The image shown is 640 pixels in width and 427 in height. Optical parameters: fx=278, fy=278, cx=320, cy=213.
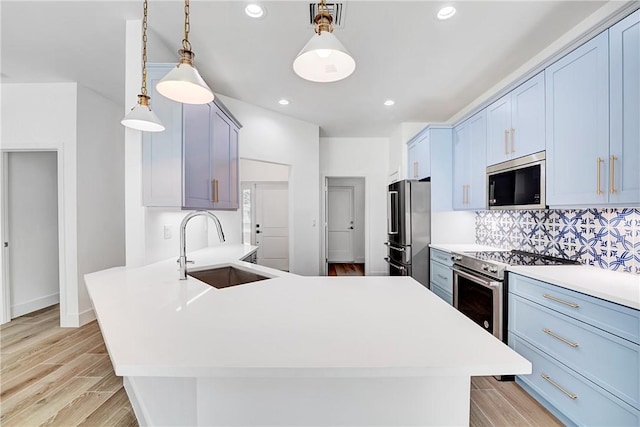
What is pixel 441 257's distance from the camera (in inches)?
129

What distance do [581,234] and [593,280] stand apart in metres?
0.65

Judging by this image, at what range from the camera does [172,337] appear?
0.91 meters

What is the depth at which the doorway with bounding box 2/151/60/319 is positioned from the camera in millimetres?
3242

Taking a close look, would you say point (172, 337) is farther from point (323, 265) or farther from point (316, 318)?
point (323, 265)

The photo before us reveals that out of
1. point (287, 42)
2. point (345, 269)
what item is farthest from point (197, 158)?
point (345, 269)

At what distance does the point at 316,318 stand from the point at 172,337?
505 millimetres

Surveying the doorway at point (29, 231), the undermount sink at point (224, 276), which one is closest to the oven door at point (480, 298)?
the undermount sink at point (224, 276)

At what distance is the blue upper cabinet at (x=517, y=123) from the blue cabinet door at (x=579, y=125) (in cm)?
9

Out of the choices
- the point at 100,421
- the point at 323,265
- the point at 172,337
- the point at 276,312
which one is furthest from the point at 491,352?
the point at 323,265

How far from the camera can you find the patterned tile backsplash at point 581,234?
181cm

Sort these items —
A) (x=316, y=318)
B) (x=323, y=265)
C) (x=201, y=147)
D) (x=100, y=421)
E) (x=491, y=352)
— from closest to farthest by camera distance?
(x=491, y=352)
(x=316, y=318)
(x=100, y=421)
(x=201, y=147)
(x=323, y=265)

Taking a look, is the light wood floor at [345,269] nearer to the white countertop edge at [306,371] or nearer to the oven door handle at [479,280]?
the oven door handle at [479,280]

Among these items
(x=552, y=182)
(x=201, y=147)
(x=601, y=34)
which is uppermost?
(x=601, y=34)

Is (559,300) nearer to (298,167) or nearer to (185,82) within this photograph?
(185,82)
